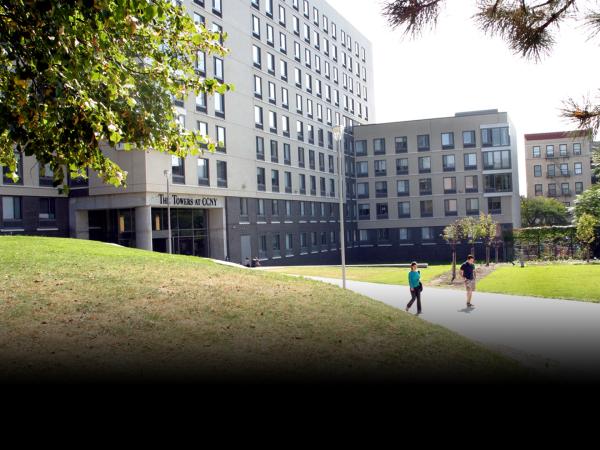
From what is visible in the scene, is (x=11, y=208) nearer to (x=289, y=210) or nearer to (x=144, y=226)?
(x=144, y=226)

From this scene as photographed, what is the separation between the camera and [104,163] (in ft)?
36.0

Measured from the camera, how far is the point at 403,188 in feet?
215

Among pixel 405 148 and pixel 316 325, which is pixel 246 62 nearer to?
pixel 405 148

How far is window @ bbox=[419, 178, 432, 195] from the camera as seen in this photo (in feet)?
211

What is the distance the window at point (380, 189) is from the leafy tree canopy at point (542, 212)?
25858mm

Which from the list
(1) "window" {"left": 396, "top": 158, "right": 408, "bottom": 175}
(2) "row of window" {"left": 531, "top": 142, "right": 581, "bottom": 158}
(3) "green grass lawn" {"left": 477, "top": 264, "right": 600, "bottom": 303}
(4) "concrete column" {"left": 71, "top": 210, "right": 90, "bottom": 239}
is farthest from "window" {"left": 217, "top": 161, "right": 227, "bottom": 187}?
(2) "row of window" {"left": 531, "top": 142, "right": 581, "bottom": 158}

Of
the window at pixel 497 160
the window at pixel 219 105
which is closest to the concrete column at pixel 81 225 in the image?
the window at pixel 219 105

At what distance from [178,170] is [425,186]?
34344mm

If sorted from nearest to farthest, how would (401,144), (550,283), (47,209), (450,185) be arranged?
(550,283)
(47,209)
(450,185)
(401,144)

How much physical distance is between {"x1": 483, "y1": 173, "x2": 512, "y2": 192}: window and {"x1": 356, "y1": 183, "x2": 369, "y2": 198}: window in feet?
44.6

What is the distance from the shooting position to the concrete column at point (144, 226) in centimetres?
3644

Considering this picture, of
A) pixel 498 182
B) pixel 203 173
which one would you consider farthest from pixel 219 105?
pixel 498 182

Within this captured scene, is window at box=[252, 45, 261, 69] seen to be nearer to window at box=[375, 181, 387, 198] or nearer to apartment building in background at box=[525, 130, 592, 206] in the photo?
window at box=[375, 181, 387, 198]

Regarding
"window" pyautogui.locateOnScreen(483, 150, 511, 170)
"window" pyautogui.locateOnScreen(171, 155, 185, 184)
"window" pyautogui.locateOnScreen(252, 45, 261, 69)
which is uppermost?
"window" pyautogui.locateOnScreen(252, 45, 261, 69)
